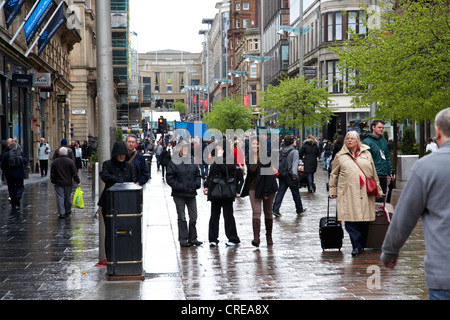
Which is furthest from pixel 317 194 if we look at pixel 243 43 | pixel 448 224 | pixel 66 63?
pixel 243 43

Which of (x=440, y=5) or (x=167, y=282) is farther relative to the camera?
(x=440, y=5)

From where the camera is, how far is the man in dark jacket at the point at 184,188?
37.3 ft

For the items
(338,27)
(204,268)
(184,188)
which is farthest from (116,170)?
(338,27)

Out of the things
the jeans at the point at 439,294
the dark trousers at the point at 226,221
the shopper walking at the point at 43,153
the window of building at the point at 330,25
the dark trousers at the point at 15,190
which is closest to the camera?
the jeans at the point at 439,294

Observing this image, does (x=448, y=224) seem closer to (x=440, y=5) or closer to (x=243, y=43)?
(x=440, y=5)

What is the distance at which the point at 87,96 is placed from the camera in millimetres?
61031

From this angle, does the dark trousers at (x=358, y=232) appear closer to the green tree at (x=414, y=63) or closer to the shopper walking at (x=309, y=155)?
the shopper walking at (x=309, y=155)

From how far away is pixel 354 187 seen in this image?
10.0m

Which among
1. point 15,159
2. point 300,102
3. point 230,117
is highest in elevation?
point 300,102

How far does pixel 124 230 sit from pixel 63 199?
24.7ft

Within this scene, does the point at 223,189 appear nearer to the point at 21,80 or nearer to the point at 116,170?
the point at 116,170

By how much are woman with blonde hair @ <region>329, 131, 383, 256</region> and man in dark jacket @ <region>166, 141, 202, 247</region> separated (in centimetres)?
238

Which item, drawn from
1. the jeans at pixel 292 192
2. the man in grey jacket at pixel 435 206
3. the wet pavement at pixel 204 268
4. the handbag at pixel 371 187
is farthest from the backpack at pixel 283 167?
the man in grey jacket at pixel 435 206
